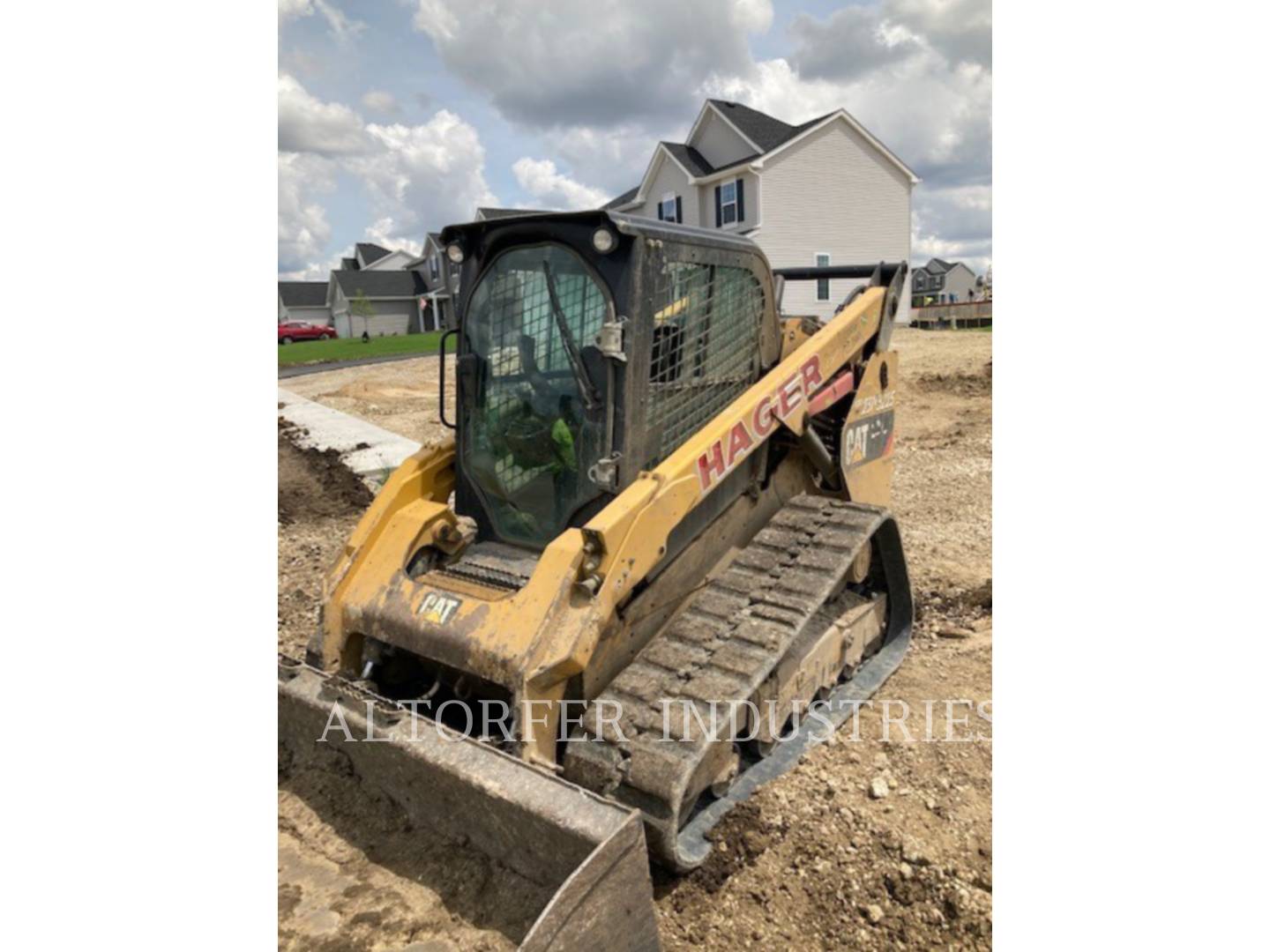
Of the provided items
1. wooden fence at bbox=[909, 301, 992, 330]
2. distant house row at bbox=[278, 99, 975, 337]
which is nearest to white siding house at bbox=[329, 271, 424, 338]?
distant house row at bbox=[278, 99, 975, 337]

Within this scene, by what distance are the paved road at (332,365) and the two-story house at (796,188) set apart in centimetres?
823

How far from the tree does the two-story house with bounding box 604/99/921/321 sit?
2606cm

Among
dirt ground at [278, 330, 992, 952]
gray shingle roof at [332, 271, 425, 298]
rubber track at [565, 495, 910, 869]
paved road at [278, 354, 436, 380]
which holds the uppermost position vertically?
gray shingle roof at [332, 271, 425, 298]

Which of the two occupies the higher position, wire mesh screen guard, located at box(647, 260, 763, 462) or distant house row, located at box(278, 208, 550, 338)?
distant house row, located at box(278, 208, 550, 338)

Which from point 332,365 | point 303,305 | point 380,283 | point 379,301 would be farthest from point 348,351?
point 303,305

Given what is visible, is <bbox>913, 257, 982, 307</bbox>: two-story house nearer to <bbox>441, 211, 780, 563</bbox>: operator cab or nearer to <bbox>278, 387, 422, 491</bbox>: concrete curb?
<bbox>278, 387, 422, 491</bbox>: concrete curb

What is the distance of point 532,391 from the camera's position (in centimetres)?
360

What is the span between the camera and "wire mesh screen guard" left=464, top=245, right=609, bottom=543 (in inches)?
134

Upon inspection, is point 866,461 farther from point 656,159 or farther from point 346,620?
point 656,159

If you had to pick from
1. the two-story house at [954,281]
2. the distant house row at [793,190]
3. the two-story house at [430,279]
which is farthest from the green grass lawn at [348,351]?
the two-story house at [954,281]

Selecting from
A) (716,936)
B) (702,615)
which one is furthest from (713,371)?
(716,936)

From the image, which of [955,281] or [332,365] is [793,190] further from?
[955,281]

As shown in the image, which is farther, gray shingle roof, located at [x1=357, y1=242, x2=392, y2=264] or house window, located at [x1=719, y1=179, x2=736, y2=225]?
gray shingle roof, located at [x1=357, y1=242, x2=392, y2=264]

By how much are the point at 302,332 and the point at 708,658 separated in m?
44.7
